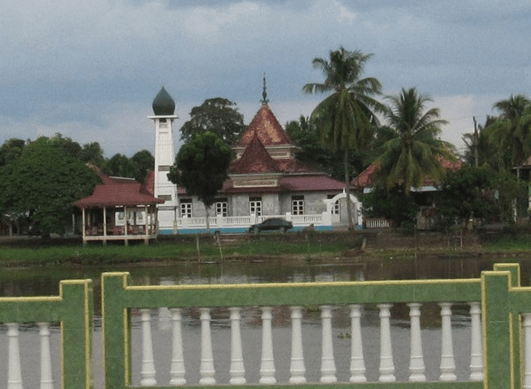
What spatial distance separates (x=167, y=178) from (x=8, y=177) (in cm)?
822

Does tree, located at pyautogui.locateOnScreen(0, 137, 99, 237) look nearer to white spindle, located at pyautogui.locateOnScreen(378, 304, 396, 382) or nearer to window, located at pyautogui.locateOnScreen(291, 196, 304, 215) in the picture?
window, located at pyautogui.locateOnScreen(291, 196, 304, 215)

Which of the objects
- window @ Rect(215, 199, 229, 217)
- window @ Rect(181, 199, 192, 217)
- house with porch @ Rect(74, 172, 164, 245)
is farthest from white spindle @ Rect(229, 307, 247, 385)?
window @ Rect(181, 199, 192, 217)

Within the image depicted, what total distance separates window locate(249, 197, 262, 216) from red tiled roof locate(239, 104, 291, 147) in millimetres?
4113

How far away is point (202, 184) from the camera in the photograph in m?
49.1

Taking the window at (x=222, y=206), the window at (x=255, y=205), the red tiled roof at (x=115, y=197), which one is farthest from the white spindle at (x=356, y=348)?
the window at (x=222, y=206)

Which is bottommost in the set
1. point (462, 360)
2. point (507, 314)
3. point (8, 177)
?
point (462, 360)

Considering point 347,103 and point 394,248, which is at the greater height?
point 347,103

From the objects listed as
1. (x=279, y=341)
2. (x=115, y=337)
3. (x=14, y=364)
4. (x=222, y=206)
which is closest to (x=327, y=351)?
(x=115, y=337)

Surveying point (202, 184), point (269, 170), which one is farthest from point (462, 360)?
point (269, 170)

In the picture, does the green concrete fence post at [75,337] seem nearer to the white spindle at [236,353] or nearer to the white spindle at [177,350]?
the white spindle at [177,350]

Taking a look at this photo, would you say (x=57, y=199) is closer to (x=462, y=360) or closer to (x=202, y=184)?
(x=202, y=184)

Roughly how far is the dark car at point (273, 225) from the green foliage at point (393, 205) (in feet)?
12.8

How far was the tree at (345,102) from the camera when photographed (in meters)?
49.6

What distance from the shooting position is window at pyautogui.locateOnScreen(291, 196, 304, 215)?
55.6 m
